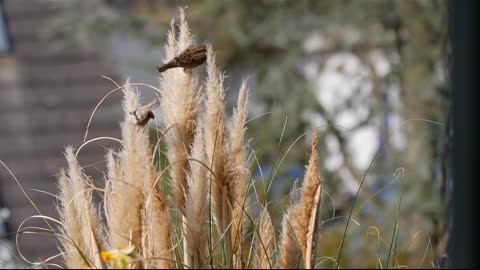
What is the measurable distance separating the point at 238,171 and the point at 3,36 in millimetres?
6040

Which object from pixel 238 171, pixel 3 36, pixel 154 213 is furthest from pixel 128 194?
pixel 3 36

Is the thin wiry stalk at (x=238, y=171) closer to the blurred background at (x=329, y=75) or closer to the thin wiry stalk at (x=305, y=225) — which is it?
the thin wiry stalk at (x=305, y=225)

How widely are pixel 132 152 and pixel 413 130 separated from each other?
4.15 metres

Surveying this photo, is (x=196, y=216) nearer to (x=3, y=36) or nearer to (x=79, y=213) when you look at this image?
(x=79, y=213)

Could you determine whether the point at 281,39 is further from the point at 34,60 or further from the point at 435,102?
the point at 34,60

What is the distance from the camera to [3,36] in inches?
273

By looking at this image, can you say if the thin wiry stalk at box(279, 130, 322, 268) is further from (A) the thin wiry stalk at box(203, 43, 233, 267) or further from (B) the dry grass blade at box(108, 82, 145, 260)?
(B) the dry grass blade at box(108, 82, 145, 260)

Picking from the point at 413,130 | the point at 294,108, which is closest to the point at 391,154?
the point at 413,130

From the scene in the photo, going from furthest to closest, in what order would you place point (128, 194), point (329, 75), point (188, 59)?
point (329, 75) < point (188, 59) < point (128, 194)

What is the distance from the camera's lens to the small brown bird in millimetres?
1246

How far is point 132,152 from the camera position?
1.19m

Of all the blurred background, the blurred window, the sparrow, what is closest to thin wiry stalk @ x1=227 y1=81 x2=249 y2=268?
the sparrow

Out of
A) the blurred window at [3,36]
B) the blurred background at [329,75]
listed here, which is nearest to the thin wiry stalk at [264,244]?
the blurred background at [329,75]

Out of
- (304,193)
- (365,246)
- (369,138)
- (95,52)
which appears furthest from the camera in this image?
(95,52)
